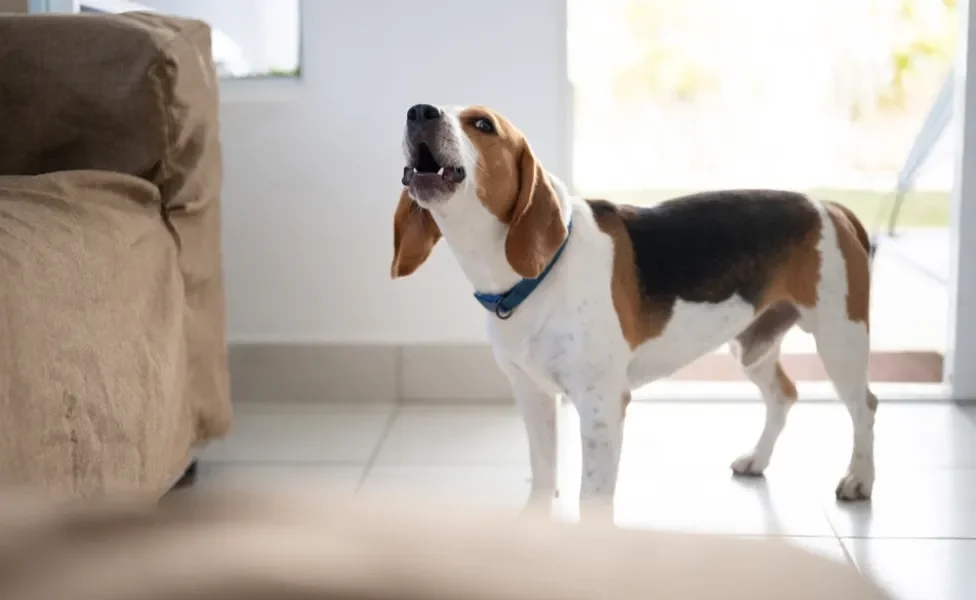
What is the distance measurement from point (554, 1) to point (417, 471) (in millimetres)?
1128

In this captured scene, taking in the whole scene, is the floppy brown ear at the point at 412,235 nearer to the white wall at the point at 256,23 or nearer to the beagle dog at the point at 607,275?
the beagle dog at the point at 607,275

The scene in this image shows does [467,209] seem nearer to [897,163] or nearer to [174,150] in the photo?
[174,150]

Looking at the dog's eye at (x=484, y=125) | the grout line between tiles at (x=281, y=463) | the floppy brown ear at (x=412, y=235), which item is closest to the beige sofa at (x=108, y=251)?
the grout line between tiles at (x=281, y=463)

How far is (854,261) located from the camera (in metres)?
1.72

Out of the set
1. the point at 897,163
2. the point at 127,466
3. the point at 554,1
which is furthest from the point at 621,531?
the point at 897,163

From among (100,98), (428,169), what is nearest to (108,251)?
(100,98)

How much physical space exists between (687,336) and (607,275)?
22cm

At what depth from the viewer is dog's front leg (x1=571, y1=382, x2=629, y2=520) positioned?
4.84 feet

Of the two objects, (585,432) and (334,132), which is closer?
(585,432)

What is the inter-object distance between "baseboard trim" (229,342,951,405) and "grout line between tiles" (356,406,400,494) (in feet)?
0.31

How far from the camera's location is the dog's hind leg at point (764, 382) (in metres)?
1.86

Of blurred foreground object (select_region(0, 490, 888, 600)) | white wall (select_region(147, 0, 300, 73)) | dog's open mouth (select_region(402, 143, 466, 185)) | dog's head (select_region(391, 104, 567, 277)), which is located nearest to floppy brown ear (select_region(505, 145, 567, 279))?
dog's head (select_region(391, 104, 567, 277))

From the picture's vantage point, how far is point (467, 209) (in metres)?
1.41

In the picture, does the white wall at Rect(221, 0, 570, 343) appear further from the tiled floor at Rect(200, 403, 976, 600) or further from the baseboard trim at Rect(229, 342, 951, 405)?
the tiled floor at Rect(200, 403, 976, 600)
